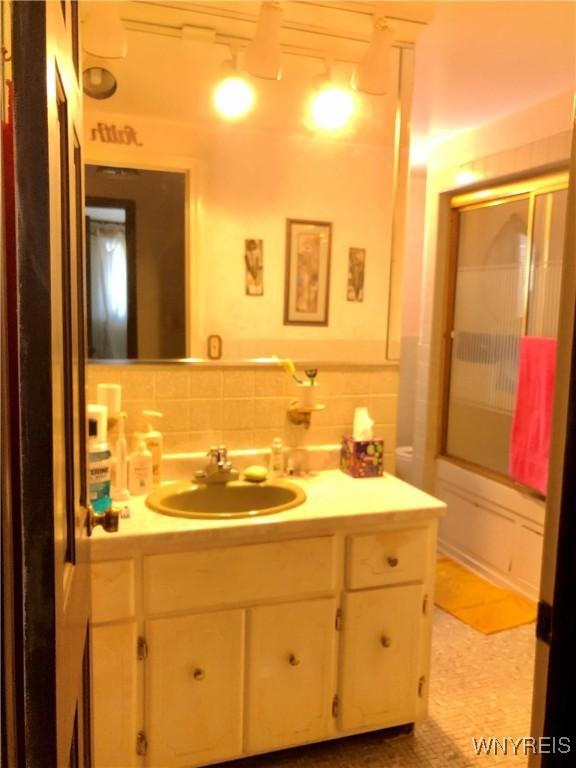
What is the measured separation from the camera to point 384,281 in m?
2.27

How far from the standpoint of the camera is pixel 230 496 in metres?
1.98

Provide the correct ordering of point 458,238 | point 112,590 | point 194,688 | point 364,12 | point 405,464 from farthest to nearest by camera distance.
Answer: point 405,464 → point 458,238 → point 364,12 → point 194,688 → point 112,590

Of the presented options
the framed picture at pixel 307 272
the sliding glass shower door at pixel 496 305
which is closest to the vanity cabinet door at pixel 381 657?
the framed picture at pixel 307 272

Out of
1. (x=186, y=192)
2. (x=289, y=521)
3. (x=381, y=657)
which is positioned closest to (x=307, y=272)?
(x=186, y=192)

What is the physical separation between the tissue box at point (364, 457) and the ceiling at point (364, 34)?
118 centimetres

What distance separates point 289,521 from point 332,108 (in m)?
1.41

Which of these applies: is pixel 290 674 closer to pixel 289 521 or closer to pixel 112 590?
pixel 289 521

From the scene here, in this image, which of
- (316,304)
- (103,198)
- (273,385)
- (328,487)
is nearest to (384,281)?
(316,304)

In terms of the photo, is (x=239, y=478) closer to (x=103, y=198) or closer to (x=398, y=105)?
(x=103, y=198)

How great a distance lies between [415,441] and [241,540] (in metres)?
2.23

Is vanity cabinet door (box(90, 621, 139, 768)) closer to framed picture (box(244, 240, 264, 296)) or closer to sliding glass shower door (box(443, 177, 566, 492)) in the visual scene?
framed picture (box(244, 240, 264, 296))

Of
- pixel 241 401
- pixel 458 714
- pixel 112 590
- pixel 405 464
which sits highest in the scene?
pixel 241 401

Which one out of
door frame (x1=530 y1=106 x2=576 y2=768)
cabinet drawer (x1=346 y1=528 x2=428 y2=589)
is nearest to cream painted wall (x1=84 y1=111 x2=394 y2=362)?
cabinet drawer (x1=346 y1=528 x2=428 y2=589)

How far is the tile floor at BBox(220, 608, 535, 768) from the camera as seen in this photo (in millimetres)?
1884
